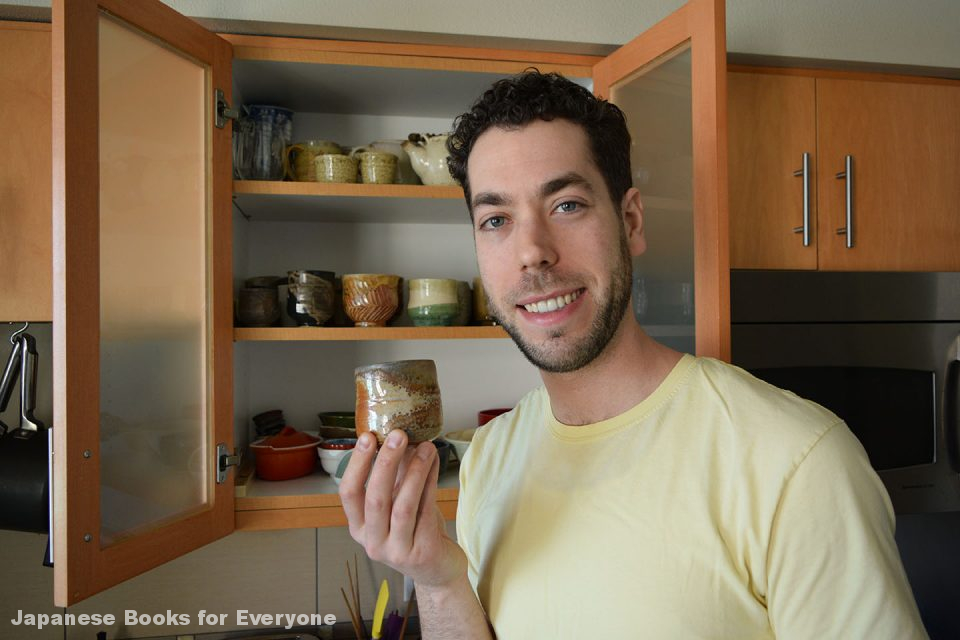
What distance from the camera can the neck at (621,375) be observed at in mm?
883

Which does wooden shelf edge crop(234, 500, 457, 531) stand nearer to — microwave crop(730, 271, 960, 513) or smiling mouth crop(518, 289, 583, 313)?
smiling mouth crop(518, 289, 583, 313)

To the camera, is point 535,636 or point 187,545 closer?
point 535,636

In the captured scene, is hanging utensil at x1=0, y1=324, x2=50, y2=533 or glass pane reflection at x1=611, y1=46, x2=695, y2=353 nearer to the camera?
glass pane reflection at x1=611, y1=46, x2=695, y2=353

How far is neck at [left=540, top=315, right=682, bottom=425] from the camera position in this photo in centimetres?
88

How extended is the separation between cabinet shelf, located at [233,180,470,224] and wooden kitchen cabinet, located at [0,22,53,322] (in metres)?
0.35

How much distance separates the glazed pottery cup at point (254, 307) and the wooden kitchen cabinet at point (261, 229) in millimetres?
64

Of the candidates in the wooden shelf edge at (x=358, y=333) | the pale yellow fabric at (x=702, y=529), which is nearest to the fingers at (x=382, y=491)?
the pale yellow fabric at (x=702, y=529)

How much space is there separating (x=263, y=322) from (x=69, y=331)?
0.46 meters

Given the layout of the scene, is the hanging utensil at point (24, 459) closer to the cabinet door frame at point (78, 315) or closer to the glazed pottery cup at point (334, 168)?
the cabinet door frame at point (78, 315)

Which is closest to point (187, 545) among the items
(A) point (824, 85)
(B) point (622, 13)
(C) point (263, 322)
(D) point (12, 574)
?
(C) point (263, 322)

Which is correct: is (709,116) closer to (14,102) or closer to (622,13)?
(622,13)

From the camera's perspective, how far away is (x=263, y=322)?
4.70 ft

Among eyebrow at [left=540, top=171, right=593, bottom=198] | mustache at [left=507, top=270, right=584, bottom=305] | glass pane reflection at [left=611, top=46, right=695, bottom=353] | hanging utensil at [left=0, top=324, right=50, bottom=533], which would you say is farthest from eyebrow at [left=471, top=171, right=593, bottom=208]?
hanging utensil at [left=0, top=324, right=50, bottom=533]

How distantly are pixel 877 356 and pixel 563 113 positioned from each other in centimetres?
99
